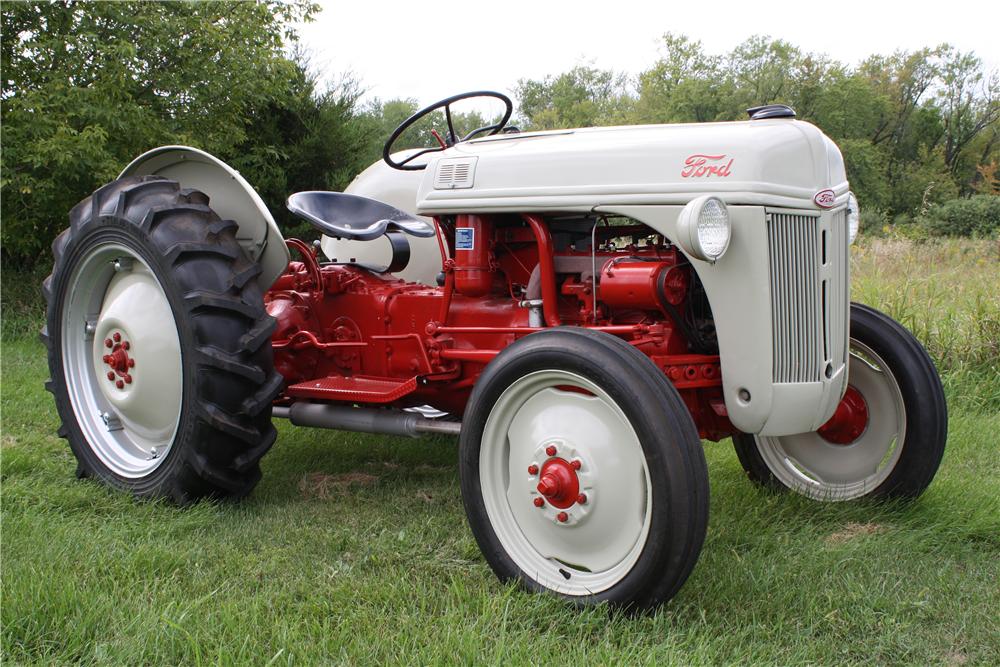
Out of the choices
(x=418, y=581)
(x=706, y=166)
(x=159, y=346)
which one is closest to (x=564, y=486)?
(x=418, y=581)

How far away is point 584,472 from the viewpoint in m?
2.64

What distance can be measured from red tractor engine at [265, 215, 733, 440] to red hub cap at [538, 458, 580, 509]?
0.51 metres

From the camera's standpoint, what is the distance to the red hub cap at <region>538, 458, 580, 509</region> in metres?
2.63

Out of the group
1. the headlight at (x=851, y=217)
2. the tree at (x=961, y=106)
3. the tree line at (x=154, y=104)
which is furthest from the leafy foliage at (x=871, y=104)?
the headlight at (x=851, y=217)

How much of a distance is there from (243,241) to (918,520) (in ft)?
10.0

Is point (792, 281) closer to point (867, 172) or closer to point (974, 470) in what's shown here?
point (974, 470)

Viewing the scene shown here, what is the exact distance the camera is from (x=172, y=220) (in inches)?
143

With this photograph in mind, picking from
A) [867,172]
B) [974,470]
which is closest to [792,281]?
[974,470]

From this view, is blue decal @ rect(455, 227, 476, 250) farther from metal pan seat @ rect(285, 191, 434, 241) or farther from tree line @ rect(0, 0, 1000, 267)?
tree line @ rect(0, 0, 1000, 267)

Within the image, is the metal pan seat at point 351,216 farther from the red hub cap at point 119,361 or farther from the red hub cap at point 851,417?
the red hub cap at point 851,417

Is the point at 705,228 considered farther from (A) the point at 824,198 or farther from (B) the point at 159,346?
(B) the point at 159,346

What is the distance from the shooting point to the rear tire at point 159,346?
11.2 feet

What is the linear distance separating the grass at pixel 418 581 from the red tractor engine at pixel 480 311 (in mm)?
508

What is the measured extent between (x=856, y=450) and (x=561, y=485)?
163cm
